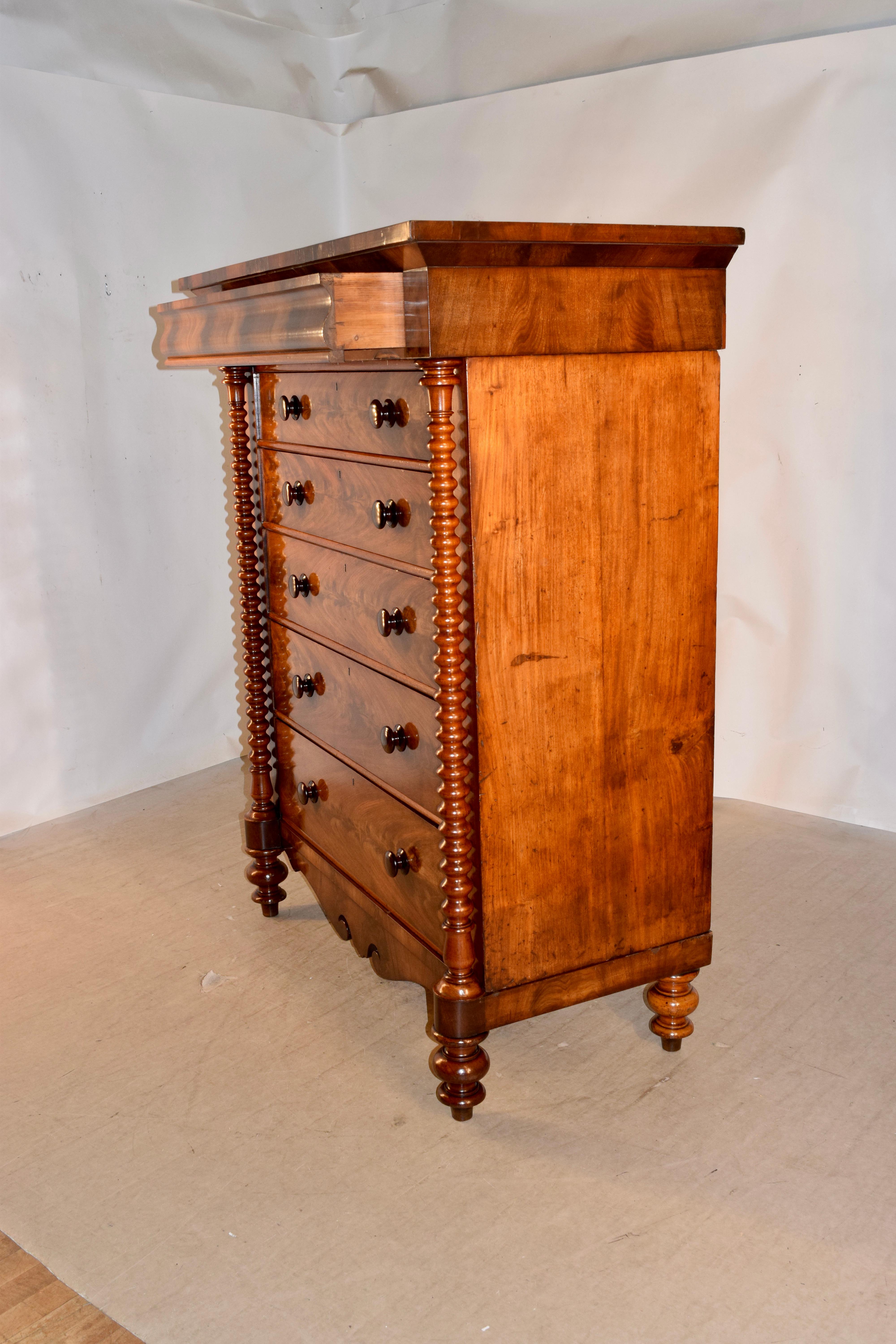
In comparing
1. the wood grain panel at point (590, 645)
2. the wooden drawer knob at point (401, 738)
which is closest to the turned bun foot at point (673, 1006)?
the wood grain panel at point (590, 645)

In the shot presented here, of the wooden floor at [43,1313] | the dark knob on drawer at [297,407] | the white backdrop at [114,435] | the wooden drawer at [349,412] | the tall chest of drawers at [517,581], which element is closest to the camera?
the wooden floor at [43,1313]

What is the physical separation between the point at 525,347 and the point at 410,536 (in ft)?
1.14

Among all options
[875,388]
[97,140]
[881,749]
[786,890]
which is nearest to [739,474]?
[875,388]

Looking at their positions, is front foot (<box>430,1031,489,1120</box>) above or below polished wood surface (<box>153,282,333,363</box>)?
below

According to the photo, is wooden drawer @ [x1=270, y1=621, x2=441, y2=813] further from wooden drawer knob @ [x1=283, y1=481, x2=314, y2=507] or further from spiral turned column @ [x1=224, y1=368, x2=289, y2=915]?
wooden drawer knob @ [x1=283, y1=481, x2=314, y2=507]

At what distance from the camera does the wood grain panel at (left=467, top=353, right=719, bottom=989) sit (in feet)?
5.46

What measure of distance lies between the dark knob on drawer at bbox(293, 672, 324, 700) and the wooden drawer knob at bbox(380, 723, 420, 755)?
349mm

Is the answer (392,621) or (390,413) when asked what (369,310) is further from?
(392,621)

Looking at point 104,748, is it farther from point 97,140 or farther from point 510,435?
point 510,435

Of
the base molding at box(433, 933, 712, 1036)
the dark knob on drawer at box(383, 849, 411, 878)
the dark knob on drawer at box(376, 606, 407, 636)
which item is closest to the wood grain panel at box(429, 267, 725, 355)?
the dark knob on drawer at box(376, 606, 407, 636)

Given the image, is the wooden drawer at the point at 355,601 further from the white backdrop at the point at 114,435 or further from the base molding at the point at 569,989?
the white backdrop at the point at 114,435

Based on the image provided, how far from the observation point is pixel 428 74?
3.37 meters

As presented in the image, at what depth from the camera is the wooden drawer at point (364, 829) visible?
189 cm

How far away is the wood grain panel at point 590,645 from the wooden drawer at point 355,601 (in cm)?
16
